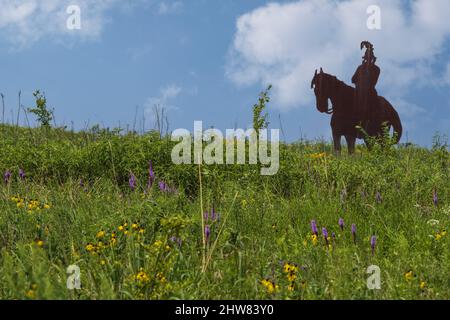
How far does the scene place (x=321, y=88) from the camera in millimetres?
16156

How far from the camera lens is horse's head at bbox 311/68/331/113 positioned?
53.0 ft

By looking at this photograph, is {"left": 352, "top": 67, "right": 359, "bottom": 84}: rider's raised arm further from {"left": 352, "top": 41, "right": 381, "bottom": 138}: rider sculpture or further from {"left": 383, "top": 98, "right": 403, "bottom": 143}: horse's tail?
{"left": 383, "top": 98, "right": 403, "bottom": 143}: horse's tail

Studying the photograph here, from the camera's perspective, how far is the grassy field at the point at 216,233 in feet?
13.0

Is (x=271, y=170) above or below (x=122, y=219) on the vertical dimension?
above

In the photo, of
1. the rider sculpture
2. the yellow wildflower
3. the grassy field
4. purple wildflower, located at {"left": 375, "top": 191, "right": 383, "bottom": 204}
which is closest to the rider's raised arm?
the rider sculpture

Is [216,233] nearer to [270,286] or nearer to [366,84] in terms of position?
[270,286]

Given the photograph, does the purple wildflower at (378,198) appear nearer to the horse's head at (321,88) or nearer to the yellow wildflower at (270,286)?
the yellow wildflower at (270,286)

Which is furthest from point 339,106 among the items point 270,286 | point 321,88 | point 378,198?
point 270,286

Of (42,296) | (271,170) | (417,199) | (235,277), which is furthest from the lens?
(271,170)

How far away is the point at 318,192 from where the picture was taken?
24.7 ft

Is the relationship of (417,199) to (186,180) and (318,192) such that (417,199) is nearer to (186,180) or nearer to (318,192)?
(318,192)
